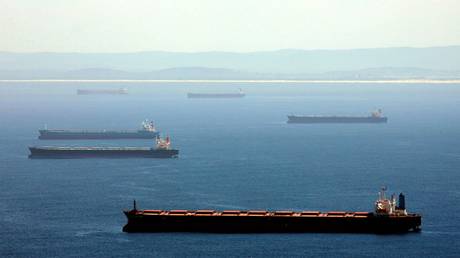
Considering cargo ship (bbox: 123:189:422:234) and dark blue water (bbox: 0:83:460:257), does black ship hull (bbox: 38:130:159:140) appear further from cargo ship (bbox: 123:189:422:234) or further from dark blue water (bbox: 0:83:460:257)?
cargo ship (bbox: 123:189:422:234)

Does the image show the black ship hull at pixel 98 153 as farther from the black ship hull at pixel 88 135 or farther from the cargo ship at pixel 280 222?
the cargo ship at pixel 280 222

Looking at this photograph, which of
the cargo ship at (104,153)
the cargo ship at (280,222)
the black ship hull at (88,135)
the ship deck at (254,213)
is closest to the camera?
the cargo ship at (280,222)

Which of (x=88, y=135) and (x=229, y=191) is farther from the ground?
(x=88, y=135)

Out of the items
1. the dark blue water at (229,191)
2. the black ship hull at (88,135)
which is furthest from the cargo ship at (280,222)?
the black ship hull at (88,135)

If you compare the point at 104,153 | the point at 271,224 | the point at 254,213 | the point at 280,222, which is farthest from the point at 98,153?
the point at 280,222

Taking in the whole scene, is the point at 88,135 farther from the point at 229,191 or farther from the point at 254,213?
the point at 254,213

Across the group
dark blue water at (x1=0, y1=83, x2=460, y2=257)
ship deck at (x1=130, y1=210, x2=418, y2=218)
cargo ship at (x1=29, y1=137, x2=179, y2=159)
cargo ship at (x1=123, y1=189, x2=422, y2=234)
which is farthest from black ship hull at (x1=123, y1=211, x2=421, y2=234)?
cargo ship at (x1=29, y1=137, x2=179, y2=159)

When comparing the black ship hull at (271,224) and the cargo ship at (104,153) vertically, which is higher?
the cargo ship at (104,153)

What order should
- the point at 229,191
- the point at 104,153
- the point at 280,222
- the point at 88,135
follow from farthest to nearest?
the point at 88,135 → the point at 104,153 → the point at 229,191 → the point at 280,222
